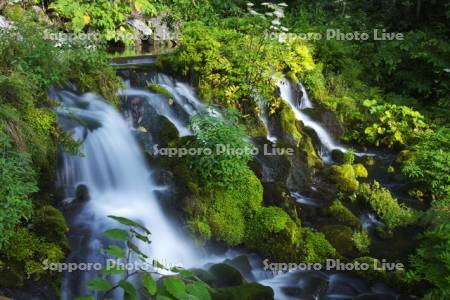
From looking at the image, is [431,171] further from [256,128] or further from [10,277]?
[10,277]

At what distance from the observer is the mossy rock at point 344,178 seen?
8531mm

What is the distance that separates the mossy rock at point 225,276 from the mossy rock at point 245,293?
0.30 meters

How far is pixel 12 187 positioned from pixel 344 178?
5.92 meters

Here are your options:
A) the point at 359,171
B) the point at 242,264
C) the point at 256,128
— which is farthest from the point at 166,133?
the point at 359,171

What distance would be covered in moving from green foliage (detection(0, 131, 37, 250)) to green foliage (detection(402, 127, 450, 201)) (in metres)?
6.68

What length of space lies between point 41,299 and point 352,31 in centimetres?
1191

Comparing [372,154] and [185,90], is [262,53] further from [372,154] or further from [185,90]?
[372,154]

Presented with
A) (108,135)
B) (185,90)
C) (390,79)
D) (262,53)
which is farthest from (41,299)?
(390,79)

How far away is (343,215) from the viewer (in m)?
7.45

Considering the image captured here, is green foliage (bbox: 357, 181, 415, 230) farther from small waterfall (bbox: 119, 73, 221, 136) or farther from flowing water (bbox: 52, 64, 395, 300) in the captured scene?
small waterfall (bbox: 119, 73, 221, 136)

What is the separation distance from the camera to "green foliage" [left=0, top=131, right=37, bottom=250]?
445 cm

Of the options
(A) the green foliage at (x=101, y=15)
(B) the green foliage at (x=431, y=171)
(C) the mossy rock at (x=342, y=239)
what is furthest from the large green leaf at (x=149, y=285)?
(A) the green foliage at (x=101, y=15)

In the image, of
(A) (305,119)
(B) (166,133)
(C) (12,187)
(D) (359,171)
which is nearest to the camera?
(C) (12,187)

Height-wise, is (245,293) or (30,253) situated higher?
(30,253)
